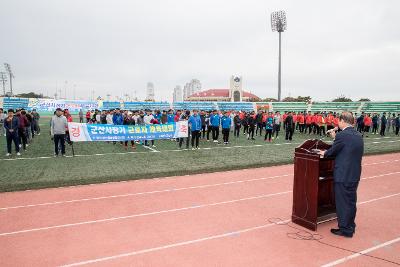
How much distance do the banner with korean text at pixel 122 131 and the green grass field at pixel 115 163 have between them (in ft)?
2.33

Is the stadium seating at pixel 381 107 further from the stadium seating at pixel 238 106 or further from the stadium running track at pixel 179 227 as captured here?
the stadium running track at pixel 179 227

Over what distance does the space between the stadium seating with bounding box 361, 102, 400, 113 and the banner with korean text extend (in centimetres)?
2905

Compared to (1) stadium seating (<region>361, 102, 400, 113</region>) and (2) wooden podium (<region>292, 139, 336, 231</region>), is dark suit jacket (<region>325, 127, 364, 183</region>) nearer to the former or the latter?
(2) wooden podium (<region>292, 139, 336, 231</region>)

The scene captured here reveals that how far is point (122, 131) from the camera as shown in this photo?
15789 mm

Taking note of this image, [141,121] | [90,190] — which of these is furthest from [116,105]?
[90,190]

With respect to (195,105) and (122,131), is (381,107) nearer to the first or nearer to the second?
(195,105)

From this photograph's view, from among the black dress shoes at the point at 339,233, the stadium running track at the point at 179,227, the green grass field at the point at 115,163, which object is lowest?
the stadium running track at the point at 179,227

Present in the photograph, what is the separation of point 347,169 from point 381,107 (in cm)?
3620

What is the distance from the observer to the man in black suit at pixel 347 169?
523 cm

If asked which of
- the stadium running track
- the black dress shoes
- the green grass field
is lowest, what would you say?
the stadium running track

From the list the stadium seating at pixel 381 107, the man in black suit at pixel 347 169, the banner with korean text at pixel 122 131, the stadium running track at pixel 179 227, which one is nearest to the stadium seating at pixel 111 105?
the banner with korean text at pixel 122 131

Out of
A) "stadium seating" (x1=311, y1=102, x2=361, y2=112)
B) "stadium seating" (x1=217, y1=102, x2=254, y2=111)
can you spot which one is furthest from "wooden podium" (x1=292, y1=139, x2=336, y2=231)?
"stadium seating" (x1=311, y1=102, x2=361, y2=112)

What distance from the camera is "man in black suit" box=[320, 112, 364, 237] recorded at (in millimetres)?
5230

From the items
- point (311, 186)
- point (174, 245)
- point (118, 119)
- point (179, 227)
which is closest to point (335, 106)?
point (118, 119)
